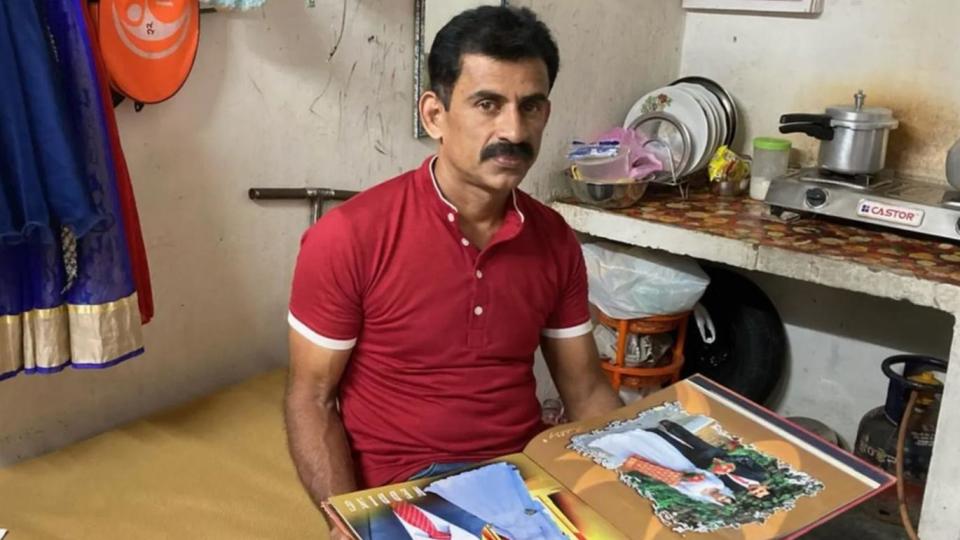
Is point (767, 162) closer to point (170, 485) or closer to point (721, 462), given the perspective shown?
point (721, 462)

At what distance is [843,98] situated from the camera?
2.48 meters

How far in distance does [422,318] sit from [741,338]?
1488 mm

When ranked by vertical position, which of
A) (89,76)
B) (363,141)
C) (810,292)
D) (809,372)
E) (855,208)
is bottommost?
(809,372)

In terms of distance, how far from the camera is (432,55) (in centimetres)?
138

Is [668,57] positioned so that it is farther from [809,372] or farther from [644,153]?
[809,372]

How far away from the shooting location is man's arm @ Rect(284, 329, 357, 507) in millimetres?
1325

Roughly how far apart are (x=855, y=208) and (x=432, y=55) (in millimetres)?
1206

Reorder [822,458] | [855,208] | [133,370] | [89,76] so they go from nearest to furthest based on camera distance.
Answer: [822,458]
[89,76]
[133,370]
[855,208]

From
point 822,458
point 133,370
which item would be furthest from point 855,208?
point 133,370

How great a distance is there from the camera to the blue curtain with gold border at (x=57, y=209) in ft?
4.06

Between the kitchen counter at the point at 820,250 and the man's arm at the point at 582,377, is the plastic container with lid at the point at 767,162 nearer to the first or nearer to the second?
the kitchen counter at the point at 820,250

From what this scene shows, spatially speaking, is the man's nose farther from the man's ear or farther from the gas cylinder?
the gas cylinder

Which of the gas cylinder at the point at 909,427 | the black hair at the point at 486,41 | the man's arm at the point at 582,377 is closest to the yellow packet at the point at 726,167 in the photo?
the gas cylinder at the point at 909,427

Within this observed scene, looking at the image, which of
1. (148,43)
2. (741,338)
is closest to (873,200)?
(741,338)
